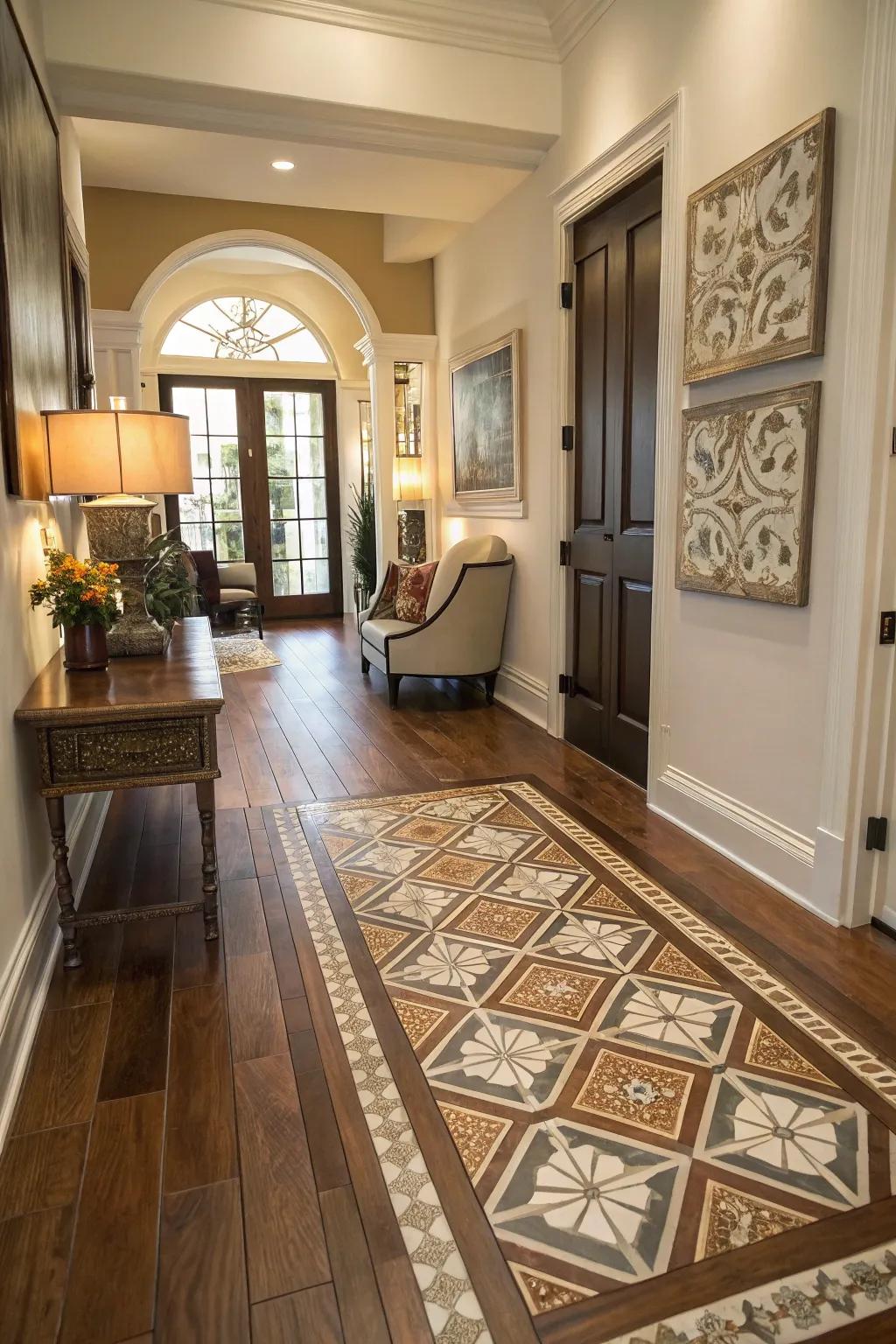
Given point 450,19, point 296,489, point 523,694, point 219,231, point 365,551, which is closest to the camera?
point 450,19

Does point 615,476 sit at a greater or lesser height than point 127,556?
greater

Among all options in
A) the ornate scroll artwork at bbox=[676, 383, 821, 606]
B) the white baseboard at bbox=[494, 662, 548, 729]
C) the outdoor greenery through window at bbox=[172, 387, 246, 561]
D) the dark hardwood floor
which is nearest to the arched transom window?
the outdoor greenery through window at bbox=[172, 387, 246, 561]

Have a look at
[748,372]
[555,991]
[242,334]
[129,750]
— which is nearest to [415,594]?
[748,372]

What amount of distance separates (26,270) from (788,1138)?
2.80 meters

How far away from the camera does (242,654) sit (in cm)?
695

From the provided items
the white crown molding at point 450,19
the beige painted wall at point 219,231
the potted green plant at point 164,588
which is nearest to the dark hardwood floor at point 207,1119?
the potted green plant at point 164,588

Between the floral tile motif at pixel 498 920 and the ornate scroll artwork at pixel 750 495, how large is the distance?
1184 mm

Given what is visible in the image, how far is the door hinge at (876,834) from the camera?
2342 millimetres

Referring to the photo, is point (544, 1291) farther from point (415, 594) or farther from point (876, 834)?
point (415, 594)

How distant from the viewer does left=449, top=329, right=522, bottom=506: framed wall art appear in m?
4.67

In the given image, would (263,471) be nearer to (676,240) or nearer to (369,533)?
(369,533)

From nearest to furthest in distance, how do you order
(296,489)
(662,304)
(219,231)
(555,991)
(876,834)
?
(555,991) → (876,834) → (662,304) → (219,231) → (296,489)

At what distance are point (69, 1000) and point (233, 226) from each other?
A: 208 inches

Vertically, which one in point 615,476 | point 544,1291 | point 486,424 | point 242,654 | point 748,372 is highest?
point 486,424
